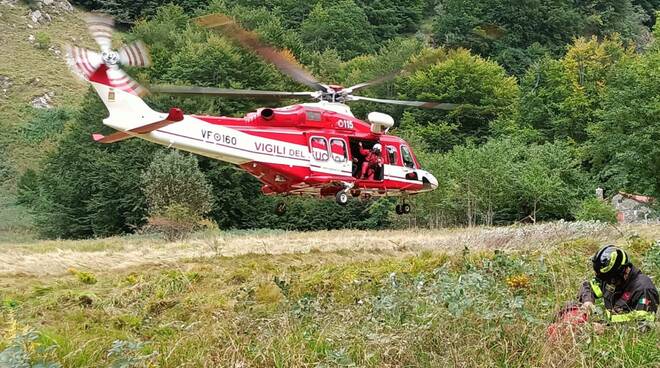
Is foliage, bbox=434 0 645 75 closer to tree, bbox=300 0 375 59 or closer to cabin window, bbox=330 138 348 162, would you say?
tree, bbox=300 0 375 59

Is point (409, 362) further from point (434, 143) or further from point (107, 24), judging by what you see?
point (434, 143)

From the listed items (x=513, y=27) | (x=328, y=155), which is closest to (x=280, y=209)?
(x=328, y=155)

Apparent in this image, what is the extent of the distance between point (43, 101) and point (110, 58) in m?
58.2

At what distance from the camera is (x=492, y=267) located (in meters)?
8.70

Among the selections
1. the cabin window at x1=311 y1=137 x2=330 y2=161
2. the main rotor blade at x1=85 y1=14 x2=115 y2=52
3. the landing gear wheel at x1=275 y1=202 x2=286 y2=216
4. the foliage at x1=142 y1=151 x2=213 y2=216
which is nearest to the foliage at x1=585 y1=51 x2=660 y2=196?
the foliage at x1=142 y1=151 x2=213 y2=216

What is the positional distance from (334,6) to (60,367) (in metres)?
78.7

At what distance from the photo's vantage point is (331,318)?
6398 millimetres

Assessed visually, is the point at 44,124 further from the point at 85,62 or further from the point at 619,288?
the point at 619,288

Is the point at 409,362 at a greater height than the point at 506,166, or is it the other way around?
the point at 409,362

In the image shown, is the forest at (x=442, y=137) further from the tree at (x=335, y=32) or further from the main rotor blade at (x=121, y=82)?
the main rotor blade at (x=121, y=82)

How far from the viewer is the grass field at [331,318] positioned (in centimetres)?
534

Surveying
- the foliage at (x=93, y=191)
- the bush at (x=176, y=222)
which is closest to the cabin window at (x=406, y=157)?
the bush at (x=176, y=222)

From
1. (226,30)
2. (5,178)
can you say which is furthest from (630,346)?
(5,178)

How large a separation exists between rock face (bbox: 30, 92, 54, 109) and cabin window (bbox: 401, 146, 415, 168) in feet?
181
